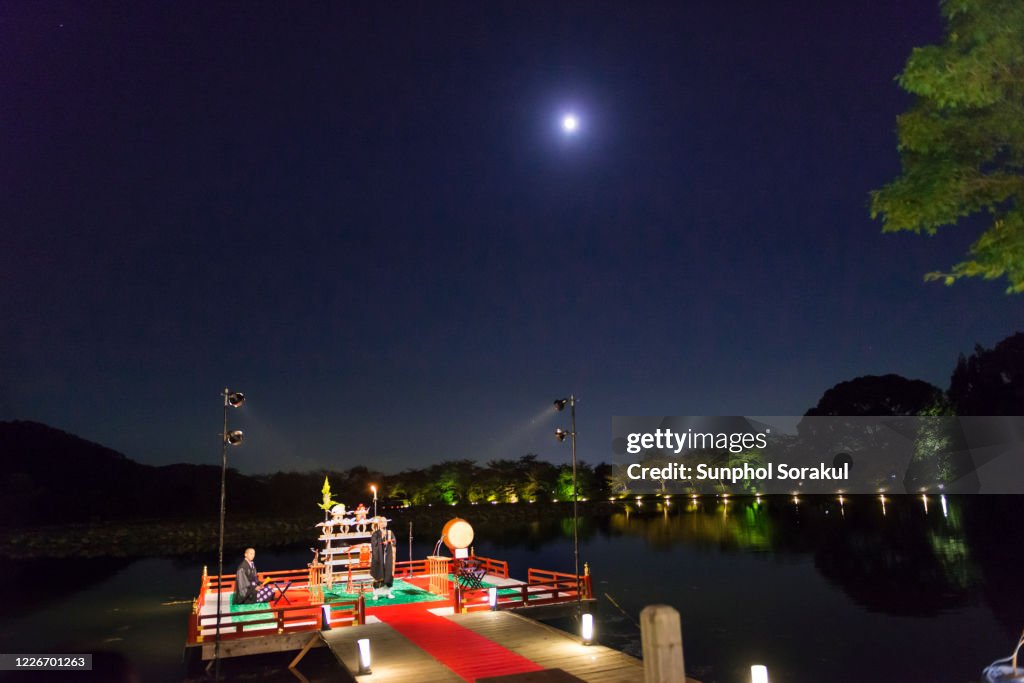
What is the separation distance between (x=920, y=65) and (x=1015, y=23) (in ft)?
3.37

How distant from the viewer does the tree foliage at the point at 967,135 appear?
888cm

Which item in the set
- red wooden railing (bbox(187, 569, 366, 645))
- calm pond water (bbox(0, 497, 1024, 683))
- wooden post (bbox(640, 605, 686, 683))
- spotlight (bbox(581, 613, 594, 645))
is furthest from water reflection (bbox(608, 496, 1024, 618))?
wooden post (bbox(640, 605, 686, 683))

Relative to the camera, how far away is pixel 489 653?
14930 mm

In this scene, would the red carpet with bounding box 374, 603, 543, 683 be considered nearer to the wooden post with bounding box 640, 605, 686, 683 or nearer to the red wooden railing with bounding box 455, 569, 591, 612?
the red wooden railing with bounding box 455, 569, 591, 612

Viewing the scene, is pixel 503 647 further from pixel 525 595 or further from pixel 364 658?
pixel 525 595

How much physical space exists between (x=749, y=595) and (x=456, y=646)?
24.8 meters

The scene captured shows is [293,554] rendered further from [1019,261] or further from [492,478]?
[1019,261]

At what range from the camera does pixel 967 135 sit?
981 centimetres

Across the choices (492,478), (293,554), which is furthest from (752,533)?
(492,478)

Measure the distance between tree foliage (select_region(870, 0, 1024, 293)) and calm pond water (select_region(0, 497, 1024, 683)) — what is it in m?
15.1

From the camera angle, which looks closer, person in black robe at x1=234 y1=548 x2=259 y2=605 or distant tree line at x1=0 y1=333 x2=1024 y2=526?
person in black robe at x1=234 y1=548 x2=259 y2=605

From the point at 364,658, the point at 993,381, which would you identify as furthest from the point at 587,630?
the point at 993,381

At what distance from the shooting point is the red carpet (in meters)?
13.7

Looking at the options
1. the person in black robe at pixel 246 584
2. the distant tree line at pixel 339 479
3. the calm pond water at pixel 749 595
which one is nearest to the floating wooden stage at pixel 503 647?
the person in black robe at pixel 246 584
